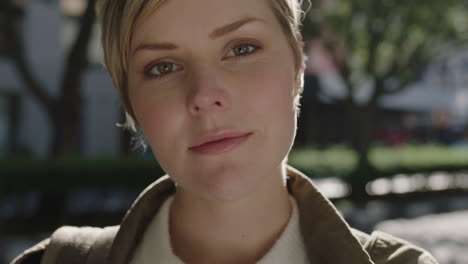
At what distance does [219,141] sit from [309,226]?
1.41ft

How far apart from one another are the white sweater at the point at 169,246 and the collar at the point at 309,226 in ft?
0.07

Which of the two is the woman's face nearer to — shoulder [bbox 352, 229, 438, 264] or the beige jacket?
the beige jacket

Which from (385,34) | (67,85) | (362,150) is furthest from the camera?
(362,150)

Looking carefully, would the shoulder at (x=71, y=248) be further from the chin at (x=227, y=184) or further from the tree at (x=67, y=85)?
the tree at (x=67, y=85)

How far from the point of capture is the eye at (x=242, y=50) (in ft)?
5.29

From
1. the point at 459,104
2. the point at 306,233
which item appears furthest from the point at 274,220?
the point at 459,104

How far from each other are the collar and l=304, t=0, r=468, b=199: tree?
12.8 metres

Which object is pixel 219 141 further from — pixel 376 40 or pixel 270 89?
pixel 376 40

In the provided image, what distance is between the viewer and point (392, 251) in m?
1.67

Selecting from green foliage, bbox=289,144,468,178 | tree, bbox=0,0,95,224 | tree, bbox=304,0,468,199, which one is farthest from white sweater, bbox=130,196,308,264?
tree, bbox=304,0,468,199

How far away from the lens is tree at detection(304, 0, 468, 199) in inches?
560

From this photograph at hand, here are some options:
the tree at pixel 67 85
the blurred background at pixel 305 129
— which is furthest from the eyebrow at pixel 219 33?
the tree at pixel 67 85

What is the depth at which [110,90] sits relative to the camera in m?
23.2

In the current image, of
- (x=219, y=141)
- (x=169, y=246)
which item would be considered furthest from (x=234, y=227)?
(x=219, y=141)
